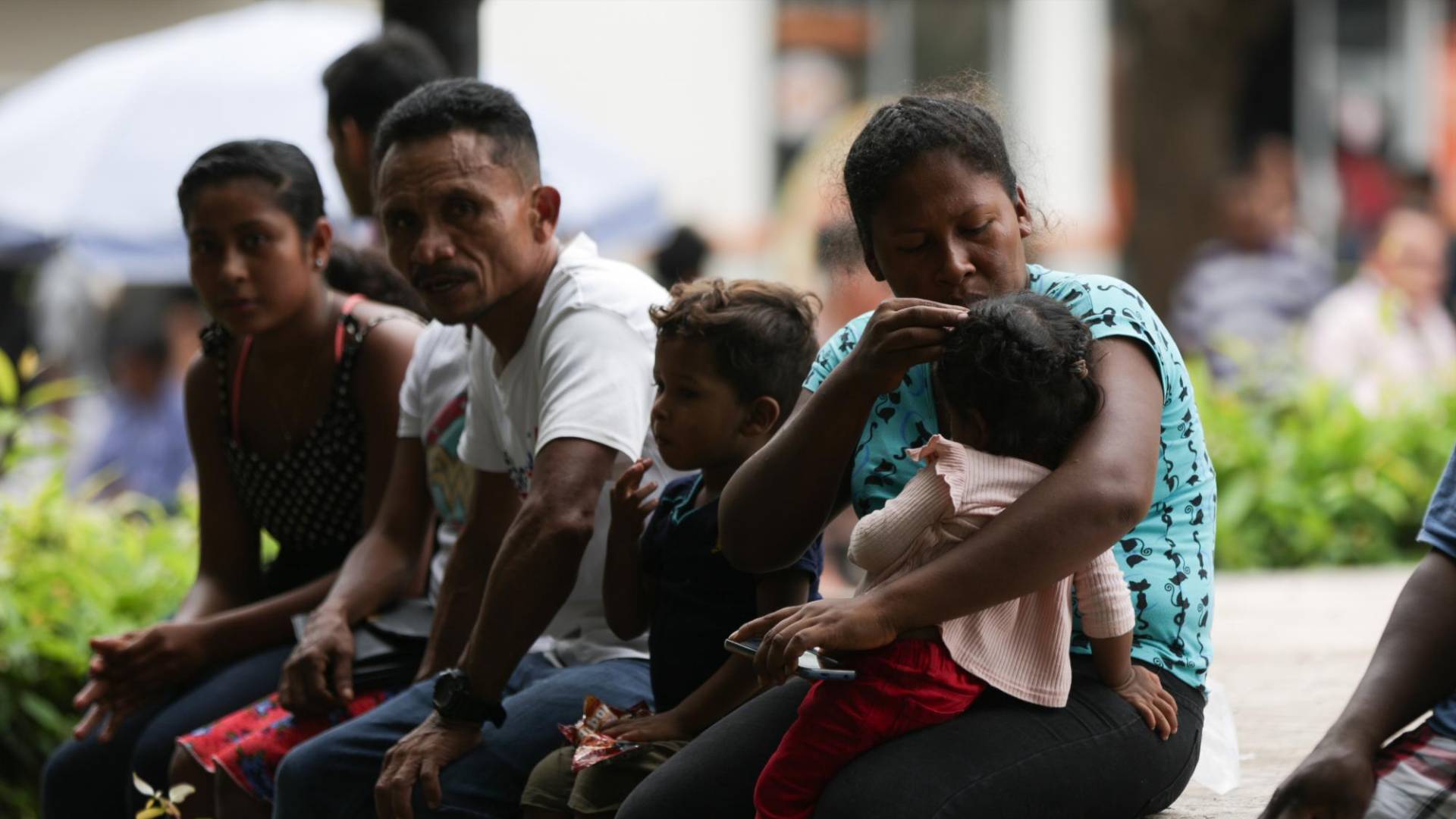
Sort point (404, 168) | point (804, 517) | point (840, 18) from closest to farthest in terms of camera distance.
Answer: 1. point (804, 517)
2. point (404, 168)
3. point (840, 18)

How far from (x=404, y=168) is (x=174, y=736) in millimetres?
1406

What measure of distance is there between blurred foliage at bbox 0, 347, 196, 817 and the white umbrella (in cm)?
138

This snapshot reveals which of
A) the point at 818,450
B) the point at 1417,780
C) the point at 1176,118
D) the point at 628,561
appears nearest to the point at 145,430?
the point at 1176,118

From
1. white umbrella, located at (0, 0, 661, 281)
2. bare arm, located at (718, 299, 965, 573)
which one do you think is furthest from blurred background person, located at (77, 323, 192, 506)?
bare arm, located at (718, 299, 965, 573)

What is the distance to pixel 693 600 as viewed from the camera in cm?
320

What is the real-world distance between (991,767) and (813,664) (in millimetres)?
303

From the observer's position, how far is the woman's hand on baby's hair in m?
2.67

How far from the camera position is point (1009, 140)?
3.03 m

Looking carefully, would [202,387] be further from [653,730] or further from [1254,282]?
[1254,282]

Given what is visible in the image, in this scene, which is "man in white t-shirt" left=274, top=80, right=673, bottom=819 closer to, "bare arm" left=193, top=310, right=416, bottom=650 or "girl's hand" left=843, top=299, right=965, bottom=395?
"bare arm" left=193, top=310, right=416, bottom=650

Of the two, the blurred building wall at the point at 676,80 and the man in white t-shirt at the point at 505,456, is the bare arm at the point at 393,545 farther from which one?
the blurred building wall at the point at 676,80

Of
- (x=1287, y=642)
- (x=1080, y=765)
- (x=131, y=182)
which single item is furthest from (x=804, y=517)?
(x=131, y=182)

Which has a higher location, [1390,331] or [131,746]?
[1390,331]

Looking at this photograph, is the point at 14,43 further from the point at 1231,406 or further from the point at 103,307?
the point at 1231,406
